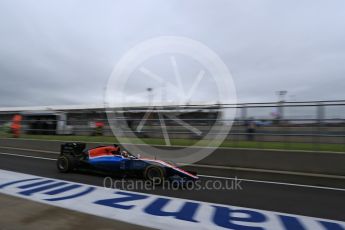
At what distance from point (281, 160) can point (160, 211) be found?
16.8ft

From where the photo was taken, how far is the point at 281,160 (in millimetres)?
9680

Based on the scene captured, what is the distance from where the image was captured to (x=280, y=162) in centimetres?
968

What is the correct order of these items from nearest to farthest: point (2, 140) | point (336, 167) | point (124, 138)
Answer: point (336, 167)
point (124, 138)
point (2, 140)

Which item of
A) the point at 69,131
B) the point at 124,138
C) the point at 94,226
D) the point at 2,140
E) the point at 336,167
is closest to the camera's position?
the point at 94,226

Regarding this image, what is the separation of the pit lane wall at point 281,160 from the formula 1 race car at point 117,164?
2372 mm

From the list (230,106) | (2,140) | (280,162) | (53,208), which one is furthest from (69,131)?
(53,208)

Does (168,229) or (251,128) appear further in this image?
(251,128)

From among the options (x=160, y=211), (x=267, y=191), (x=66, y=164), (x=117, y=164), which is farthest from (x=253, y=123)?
(x=160, y=211)

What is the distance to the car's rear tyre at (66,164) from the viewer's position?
31.4ft

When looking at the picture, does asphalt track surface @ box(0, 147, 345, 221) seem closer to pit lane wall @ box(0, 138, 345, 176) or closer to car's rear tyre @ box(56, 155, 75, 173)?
car's rear tyre @ box(56, 155, 75, 173)

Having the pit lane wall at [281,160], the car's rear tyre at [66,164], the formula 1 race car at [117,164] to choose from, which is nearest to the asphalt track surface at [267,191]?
the car's rear tyre at [66,164]

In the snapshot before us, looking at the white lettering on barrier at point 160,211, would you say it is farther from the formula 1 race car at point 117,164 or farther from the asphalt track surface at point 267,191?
the formula 1 race car at point 117,164

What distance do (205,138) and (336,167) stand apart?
13.8ft

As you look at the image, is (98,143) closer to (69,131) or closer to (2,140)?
(69,131)
